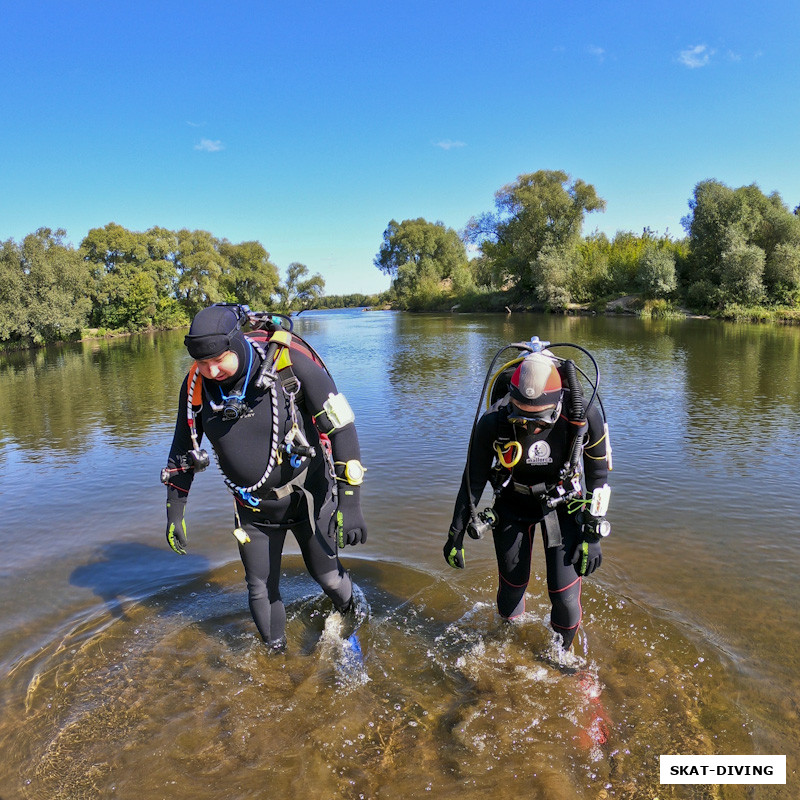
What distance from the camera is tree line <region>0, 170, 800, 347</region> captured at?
36531 mm

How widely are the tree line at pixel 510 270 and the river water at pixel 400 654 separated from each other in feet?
113

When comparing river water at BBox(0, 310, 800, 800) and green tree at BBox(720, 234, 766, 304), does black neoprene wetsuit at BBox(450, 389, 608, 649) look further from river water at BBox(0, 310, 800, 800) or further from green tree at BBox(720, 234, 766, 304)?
green tree at BBox(720, 234, 766, 304)

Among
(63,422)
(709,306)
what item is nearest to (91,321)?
(63,422)

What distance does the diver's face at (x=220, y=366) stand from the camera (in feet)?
10.3

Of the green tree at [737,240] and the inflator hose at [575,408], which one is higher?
the green tree at [737,240]

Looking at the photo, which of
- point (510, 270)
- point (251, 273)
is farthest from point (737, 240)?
point (251, 273)

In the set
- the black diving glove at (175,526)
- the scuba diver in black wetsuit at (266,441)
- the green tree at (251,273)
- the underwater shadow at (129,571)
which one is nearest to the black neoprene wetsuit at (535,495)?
the scuba diver in black wetsuit at (266,441)

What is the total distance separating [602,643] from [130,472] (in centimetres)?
702

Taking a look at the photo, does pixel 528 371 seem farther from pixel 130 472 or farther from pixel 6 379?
pixel 6 379

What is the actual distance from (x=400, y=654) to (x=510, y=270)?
179 feet

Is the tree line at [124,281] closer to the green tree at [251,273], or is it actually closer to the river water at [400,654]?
the green tree at [251,273]

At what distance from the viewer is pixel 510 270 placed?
55344 mm

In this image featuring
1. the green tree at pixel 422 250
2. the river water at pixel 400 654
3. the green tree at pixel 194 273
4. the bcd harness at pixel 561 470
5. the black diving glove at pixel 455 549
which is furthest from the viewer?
the green tree at pixel 422 250

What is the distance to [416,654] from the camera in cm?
388
